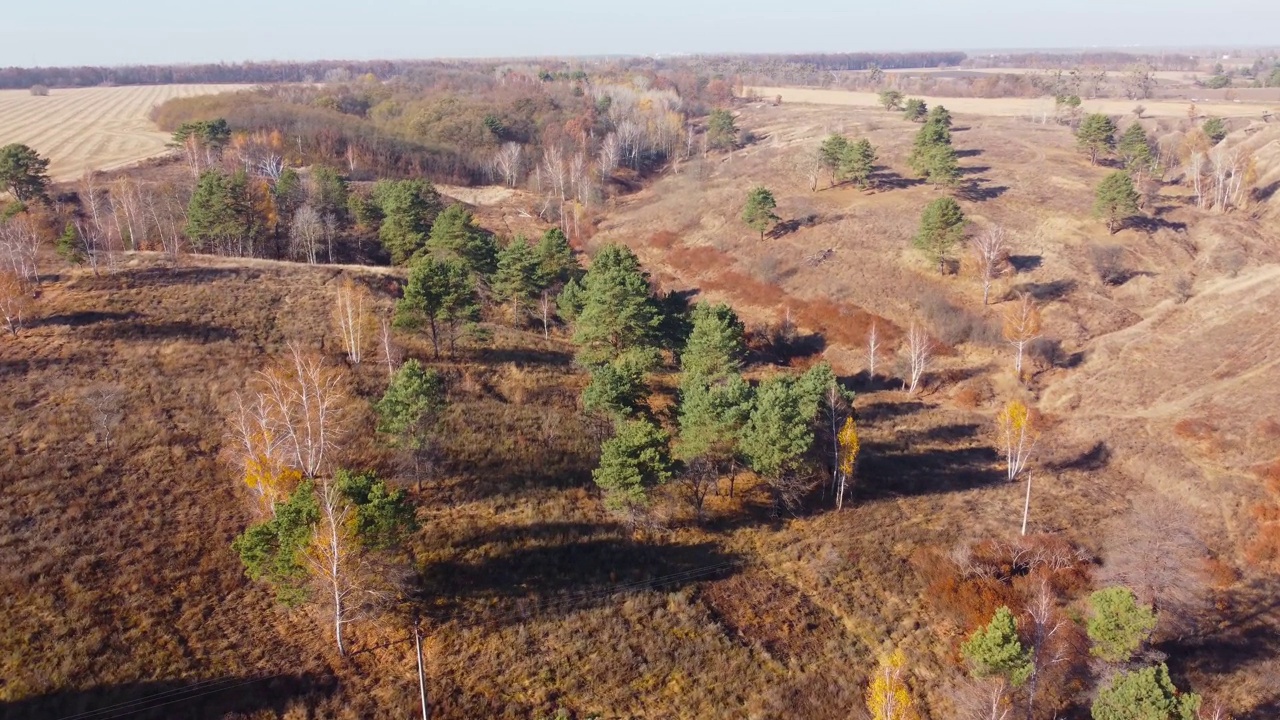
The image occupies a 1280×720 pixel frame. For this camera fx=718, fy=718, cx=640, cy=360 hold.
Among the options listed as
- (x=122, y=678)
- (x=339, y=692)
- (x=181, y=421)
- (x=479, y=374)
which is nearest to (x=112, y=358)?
(x=181, y=421)

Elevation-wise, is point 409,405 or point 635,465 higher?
point 409,405

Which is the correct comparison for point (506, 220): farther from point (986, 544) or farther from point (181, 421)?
point (986, 544)

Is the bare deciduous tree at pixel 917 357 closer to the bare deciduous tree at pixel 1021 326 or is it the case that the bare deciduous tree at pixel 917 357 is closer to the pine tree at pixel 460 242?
the bare deciduous tree at pixel 1021 326

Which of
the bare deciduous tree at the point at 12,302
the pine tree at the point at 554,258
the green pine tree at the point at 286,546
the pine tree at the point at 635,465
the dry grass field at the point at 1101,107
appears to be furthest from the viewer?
the dry grass field at the point at 1101,107

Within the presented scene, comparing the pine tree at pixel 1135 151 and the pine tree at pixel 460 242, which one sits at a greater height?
the pine tree at pixel 1135 151

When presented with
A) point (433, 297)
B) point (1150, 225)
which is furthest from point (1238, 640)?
point (1150, 225)

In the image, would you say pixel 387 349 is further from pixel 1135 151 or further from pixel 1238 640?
pixel 1135 151

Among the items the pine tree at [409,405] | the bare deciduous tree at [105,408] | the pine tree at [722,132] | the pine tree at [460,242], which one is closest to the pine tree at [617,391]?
the pine tree at [409,405]
